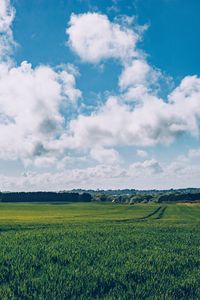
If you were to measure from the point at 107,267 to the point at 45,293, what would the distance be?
439 centimetres

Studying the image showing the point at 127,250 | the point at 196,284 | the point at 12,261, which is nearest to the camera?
the point at 196,284

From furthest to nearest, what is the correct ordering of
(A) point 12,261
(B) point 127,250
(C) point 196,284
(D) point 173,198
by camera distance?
1. (D) point 173,198
2. (B) point 127,250
3. (A) point 12,261
4. (C) point 196,284

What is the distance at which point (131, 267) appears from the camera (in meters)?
16.8

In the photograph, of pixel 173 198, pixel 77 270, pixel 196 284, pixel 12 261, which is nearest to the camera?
pixel 196 284

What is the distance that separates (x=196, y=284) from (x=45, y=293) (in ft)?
19.7

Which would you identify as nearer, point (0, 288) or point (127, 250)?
point (0, 288)

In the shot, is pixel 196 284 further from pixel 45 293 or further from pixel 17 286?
pixel 17 286

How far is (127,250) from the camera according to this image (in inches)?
882

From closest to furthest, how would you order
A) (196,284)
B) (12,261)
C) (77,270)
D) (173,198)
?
(196,284) < (77,270) < (12,261) < (173,198)

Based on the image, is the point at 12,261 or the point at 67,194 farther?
the point at 67,194

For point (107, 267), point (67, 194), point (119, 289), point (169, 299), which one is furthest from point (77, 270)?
point (67, 194)

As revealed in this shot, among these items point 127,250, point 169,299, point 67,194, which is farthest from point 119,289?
point 67,194

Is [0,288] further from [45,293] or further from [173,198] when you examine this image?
[173,198]

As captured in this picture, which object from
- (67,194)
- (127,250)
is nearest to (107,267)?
(127,250)
